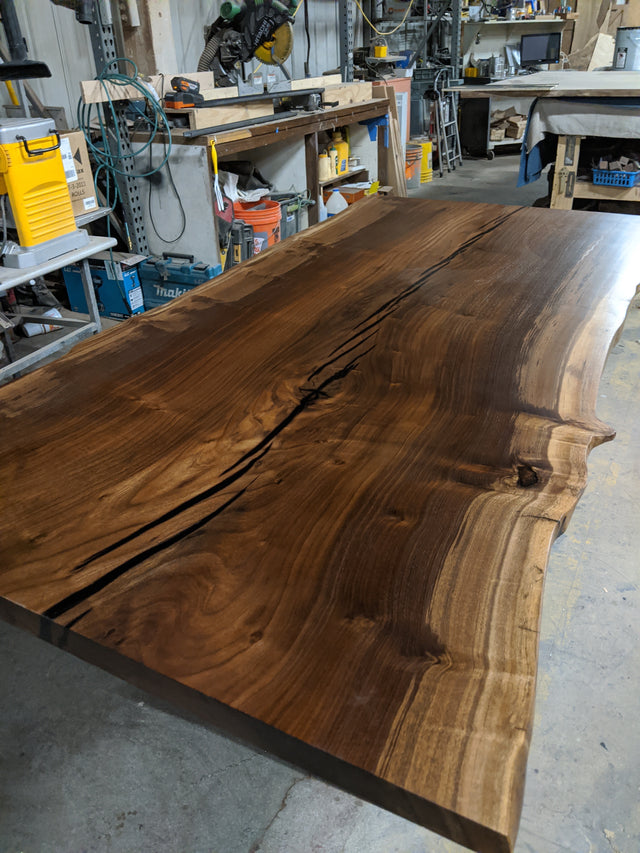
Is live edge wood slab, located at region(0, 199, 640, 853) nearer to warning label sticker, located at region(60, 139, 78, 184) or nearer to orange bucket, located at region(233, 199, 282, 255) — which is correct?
warning label sticker, located at region(60, 139, 78, 184)

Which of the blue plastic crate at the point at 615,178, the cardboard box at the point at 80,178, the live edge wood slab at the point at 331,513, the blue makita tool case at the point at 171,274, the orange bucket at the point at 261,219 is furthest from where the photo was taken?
the blue plastic crate at the point at 615,178

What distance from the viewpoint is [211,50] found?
121 inches

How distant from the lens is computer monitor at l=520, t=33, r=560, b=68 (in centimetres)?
554

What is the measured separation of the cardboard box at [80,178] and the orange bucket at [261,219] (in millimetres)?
629

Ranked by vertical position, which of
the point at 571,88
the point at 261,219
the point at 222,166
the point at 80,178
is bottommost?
the point at 261,219

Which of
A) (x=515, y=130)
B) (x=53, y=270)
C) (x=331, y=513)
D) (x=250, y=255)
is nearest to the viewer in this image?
(x=331, y=513)

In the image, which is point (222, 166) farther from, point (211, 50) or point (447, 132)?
point (447, 132)

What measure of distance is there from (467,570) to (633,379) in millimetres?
2143

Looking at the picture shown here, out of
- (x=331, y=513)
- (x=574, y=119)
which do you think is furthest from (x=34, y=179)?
(x=574, y=119)

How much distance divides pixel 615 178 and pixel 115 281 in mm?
2313

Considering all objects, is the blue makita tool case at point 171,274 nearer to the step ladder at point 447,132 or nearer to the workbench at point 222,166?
the workbench at point 222,166

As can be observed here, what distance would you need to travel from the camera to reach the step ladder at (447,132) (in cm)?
579

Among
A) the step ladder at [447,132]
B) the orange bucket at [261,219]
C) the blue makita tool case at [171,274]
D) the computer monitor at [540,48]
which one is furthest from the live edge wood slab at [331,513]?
the computer monitor at [540,48]

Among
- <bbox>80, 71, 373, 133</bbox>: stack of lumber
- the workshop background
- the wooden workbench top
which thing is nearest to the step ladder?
the workshop background
